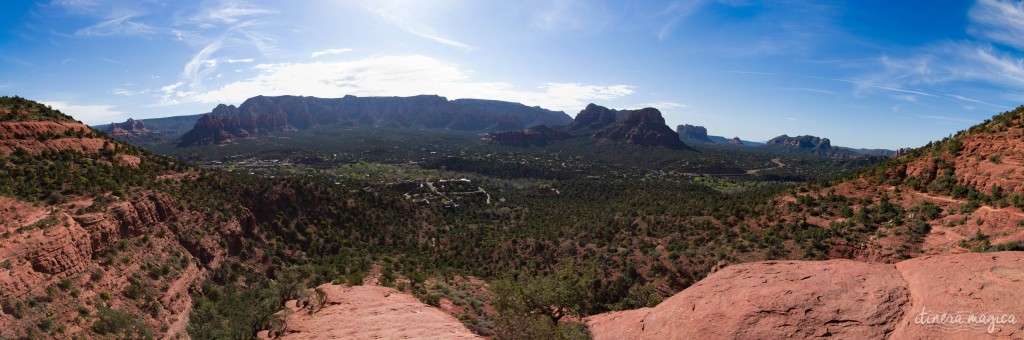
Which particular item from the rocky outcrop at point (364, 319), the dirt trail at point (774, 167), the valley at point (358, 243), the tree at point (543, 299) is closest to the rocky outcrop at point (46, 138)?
the valley at point (358, 243)

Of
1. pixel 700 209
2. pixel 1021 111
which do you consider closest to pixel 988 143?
pixel 1021 111

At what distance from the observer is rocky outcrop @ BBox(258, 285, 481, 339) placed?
62.7 ft

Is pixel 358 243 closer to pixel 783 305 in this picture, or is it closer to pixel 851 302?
pixel 783 305

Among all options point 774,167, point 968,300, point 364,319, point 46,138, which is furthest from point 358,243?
point 774,167

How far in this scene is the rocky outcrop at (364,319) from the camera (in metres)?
19.1

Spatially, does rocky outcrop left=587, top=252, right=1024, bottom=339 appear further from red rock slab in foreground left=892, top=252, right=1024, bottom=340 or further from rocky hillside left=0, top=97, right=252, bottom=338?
rocky hillside left=0, top=97, right=252, bottom=338

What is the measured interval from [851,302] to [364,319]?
22085 millimetres

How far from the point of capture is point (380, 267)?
44.6m

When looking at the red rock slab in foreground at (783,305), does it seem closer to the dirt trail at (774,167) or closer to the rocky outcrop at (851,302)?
the rocky outcrop at (851,302)

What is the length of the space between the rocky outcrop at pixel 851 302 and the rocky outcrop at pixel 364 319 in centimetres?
922

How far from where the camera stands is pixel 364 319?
68.8 feet

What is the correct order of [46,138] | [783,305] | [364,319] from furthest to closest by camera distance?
[46,138] → [364,319] → [783,305]

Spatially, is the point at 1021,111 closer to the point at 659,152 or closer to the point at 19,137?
the point at 19,137

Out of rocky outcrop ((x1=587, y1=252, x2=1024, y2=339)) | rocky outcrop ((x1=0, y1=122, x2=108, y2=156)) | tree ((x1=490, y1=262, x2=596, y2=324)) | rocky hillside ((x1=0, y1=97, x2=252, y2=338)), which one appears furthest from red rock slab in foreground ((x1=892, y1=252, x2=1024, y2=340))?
rocky outcrop ((x1=0, y1=122, x2=108, y2=156))
